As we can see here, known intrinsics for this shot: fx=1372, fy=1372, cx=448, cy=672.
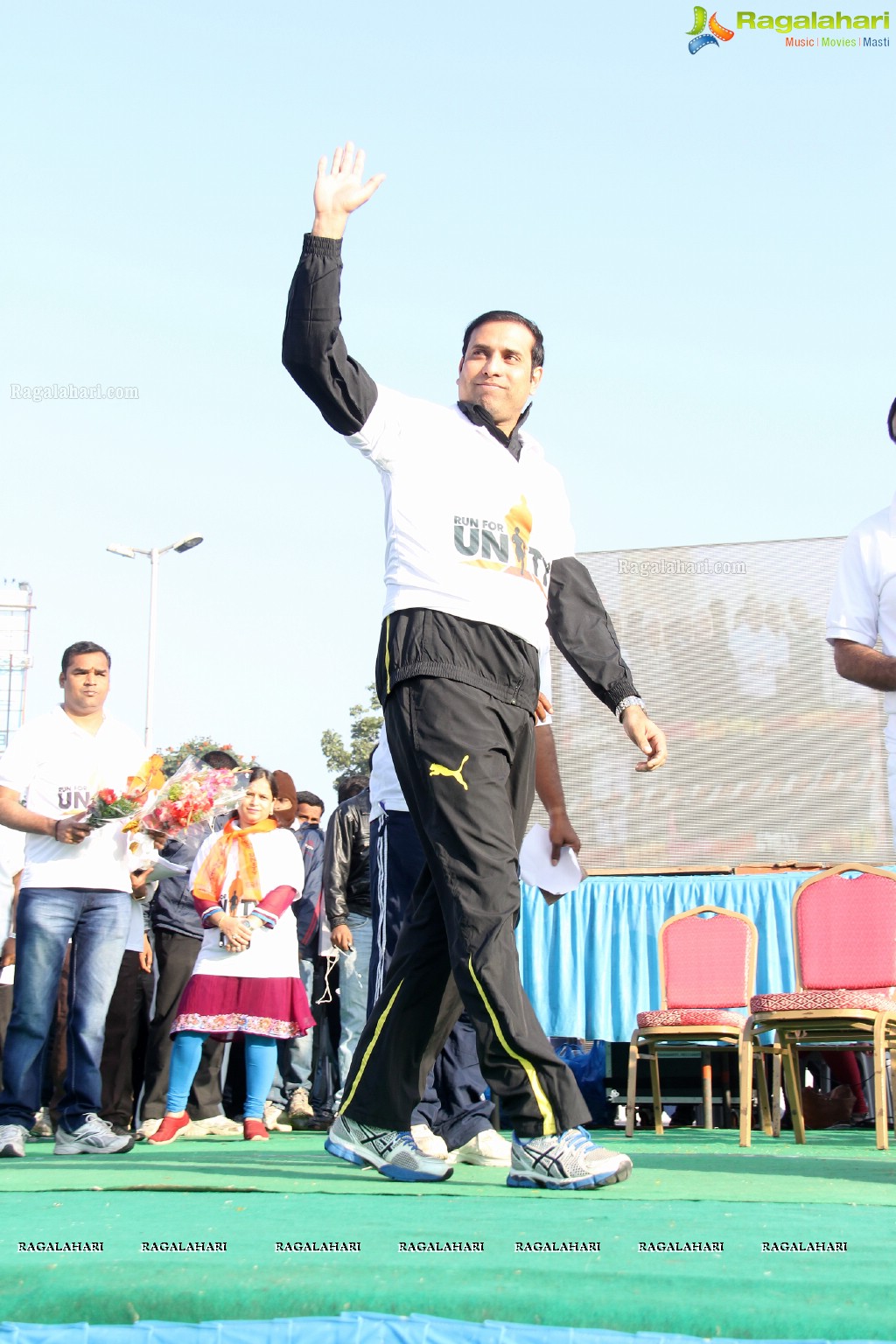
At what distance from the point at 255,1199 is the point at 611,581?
40.3 ft

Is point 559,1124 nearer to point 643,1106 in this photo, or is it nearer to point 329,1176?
point 329,1176

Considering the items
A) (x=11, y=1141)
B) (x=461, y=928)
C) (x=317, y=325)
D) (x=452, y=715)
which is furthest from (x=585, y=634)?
(x=11, y=1141)

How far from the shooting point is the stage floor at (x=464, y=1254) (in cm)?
148

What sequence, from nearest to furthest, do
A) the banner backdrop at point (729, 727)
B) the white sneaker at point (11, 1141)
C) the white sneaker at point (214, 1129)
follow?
the white sneaker at point (11, 1141) < the white sneaker at point (214, 1129) < the banner backdrop at point (729, 727)

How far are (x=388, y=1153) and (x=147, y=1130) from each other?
384 centimetres

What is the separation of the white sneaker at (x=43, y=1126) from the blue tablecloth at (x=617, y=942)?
3932mm

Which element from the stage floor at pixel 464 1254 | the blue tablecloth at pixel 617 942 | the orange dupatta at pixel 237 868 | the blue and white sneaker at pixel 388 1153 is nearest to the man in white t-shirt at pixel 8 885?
the orange dupatta at pixel 237 868

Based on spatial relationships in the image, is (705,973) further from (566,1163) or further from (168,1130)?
(566,1163)

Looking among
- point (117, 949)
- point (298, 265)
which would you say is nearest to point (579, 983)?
point (117, 949)

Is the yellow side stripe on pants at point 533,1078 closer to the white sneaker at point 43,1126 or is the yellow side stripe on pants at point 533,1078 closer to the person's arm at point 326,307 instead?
the person's arm at point 326,307

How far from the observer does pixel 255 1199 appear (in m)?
2.75

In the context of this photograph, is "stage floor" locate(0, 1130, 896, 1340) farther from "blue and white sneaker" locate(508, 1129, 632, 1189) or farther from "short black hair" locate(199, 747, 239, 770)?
"short black hair" locate(199, 747, 239, 770)

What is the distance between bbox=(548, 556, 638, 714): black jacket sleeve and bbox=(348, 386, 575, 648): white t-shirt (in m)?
0.17

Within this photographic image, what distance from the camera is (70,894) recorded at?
15.9ft
